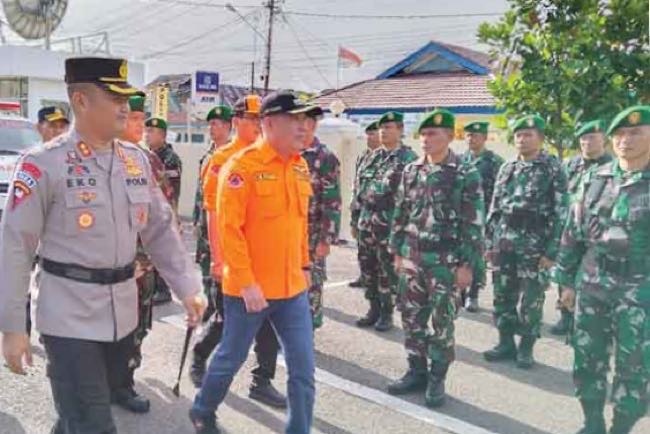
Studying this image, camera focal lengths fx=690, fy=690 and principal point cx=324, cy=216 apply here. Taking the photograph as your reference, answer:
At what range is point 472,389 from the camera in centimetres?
485

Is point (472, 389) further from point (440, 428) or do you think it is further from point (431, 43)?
point (431, 43)

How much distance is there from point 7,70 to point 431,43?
53.3ft

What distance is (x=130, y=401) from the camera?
14.0 ft

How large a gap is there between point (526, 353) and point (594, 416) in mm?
1488

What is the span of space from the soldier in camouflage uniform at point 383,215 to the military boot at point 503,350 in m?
1.11

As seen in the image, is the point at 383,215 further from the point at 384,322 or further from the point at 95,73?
the point at 95,73

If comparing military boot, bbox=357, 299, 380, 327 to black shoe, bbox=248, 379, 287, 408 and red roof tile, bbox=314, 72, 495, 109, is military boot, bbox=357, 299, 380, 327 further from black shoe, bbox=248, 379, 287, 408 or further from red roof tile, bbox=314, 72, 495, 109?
red roof tile, bbox=314, 72, 495, 109

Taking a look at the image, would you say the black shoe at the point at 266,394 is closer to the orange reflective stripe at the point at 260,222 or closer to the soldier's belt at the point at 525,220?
the orange reflective stripe at the point at 260,222

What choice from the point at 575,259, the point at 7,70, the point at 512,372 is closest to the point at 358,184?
the point at 512,372

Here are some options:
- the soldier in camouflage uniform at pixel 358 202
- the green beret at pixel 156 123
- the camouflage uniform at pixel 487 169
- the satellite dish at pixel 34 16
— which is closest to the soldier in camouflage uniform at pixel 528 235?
the soldier in camouflage uniform at pixel 358 202

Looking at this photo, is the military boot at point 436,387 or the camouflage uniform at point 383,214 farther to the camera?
the camouflage uniform at point 383,214

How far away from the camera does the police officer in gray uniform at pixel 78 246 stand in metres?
2.50

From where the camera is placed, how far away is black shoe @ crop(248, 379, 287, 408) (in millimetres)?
4412

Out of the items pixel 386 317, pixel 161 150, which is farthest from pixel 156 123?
pixel 386 317
